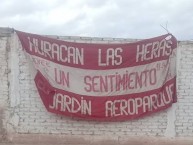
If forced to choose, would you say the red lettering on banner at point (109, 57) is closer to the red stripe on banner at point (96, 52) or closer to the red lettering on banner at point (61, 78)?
the red stripe on banner at point (96, 52)

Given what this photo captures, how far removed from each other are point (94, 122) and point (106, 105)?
1.47 ft

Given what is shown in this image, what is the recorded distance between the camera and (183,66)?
9.91m

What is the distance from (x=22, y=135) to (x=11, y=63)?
1.50 m

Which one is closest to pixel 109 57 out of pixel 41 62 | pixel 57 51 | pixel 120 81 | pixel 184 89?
pixel 120 81

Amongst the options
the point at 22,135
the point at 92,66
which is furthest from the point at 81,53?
the point at 22,135

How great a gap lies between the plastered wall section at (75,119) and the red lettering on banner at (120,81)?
2.26 ft

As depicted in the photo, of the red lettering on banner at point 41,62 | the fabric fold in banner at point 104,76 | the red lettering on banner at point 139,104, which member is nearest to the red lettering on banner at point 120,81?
the fabric fold in banner at point 104,76

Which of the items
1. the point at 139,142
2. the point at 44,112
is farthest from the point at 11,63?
the point at 139,142

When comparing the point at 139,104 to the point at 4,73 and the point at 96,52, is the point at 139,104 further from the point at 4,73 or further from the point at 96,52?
the point at 4,73

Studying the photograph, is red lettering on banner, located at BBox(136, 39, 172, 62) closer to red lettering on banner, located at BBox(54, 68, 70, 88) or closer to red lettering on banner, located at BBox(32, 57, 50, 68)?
red lettering on banner, located at BBox(54, 68, 70, 88)

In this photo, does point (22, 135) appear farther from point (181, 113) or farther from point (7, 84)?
point (181, 113)

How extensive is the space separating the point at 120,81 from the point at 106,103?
1.80ft

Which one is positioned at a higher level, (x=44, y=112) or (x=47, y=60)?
(x=47, y=60)

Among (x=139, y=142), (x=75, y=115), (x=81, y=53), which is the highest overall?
(x=81, y=53)
